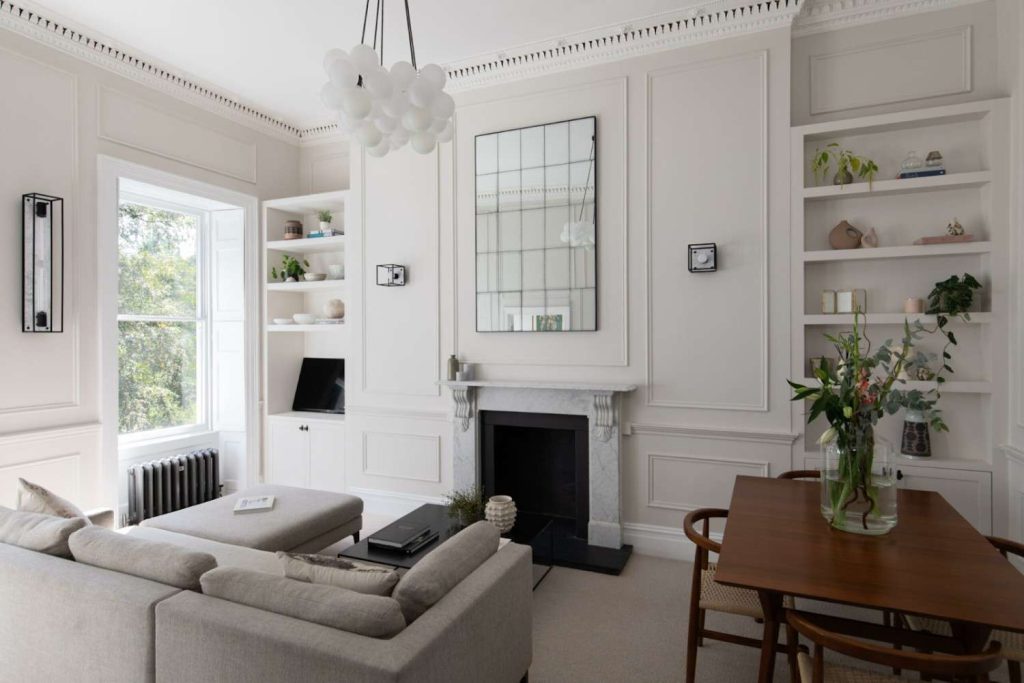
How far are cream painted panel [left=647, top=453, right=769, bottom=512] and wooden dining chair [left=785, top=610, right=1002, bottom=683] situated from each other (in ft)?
6.26

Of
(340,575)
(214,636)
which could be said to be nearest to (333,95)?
(340,575)

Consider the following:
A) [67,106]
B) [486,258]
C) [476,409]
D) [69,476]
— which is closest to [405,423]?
[476,409]

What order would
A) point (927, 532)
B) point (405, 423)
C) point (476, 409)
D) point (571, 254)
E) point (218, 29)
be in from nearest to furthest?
point (927, 532) < point (218, 29) < point (571, 254) < point (476, 409) < point (405, 423)

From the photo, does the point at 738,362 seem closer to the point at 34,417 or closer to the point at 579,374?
the point at 579,374

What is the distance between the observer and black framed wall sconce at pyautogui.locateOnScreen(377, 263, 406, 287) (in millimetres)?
4328

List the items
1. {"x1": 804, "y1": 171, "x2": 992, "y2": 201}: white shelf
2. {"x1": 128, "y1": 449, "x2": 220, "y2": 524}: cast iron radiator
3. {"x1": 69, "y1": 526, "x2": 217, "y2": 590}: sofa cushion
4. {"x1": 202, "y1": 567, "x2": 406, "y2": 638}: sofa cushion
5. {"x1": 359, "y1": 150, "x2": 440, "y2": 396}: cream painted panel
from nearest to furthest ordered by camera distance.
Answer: {"x1": 202, "y1": 567, "x2": 406, "y2": 638}: sofa cushion
{"x1": 69, "y1": 526, "x2": 217, "y2": 590}: sofa cushion
{"x1": 804, "y1": 171, "x2": 992, "y2": 201}: white shelf
{"x1": 128, "y1": 449, "x2": 220, "y2": 524}: cast iron radiator
{"x1": 359, "y1": 150, "x2": 440, "y2": 396}: cream painted panel

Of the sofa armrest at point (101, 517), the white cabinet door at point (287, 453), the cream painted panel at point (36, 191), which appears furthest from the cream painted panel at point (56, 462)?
the white cabinet door at point (287, 453)

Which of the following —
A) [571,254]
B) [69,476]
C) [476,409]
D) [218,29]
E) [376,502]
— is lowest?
[376,502]

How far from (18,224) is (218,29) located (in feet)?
5.53

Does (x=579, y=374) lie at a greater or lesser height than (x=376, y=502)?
greater

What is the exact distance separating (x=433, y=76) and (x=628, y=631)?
2658mm

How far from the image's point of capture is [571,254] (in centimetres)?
383

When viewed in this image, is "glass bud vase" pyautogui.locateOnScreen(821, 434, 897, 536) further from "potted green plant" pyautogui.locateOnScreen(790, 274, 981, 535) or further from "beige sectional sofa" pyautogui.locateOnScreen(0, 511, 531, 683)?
"beige sectional sofa" pyautogui.locateOnScreen(0, 511, 531, 683)

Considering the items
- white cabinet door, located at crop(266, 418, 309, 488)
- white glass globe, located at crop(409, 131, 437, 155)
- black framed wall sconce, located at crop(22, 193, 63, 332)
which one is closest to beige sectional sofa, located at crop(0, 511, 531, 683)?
white glass globe, located at crop(409, 131, 437, 155)
